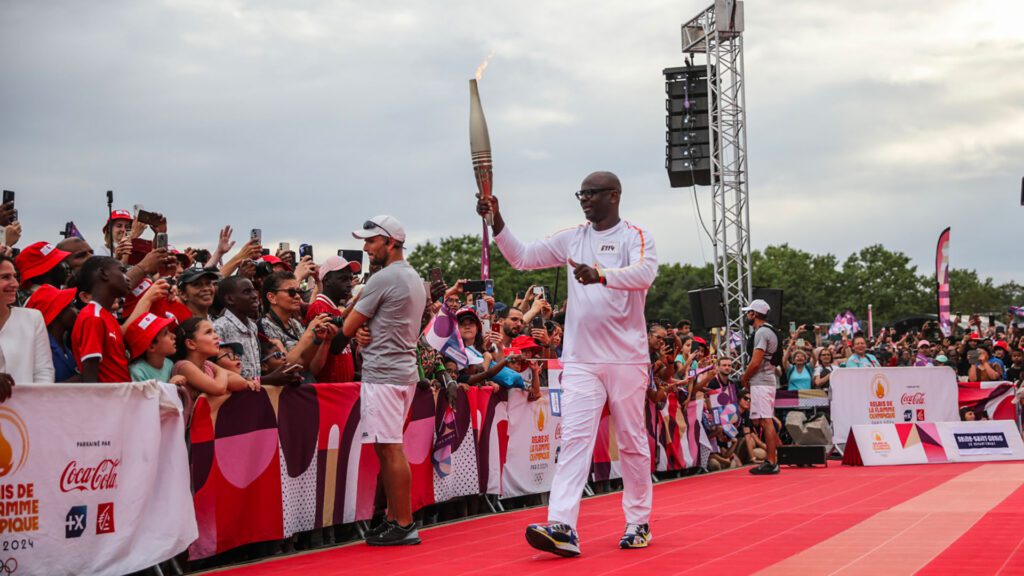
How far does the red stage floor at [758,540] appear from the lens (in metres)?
7.03

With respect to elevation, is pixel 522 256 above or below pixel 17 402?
Answer: above

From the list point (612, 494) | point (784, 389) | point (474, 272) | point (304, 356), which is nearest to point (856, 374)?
point (784, 389)

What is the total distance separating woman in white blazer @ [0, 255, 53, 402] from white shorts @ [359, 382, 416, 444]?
2228 millimetres

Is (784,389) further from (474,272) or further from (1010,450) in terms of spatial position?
(474,272)

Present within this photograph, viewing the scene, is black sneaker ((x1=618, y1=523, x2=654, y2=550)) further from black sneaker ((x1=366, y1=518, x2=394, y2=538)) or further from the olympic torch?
the olympic torch

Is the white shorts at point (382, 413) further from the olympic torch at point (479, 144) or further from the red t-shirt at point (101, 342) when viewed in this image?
the red t-shirt at point (101, 342)

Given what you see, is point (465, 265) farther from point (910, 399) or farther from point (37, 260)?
point (37, 260)

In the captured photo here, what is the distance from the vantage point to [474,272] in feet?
346

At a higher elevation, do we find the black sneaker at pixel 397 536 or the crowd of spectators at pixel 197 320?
the crowd of spectators at pixel 197 320

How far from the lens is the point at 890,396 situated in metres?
20.5

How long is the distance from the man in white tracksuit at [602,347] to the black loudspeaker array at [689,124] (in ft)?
57.5

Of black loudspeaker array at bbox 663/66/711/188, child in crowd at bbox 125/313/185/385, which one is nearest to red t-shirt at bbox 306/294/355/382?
child in crowd at bbox 125/313/185/385

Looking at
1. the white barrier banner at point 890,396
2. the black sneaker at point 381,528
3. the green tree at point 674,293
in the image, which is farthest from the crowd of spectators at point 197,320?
the green tree at point 674,293

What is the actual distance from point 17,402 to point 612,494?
8194 mm
